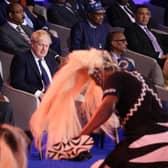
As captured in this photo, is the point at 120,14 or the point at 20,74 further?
the point at 120,14

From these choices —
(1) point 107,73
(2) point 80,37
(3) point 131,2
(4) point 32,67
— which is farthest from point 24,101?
(3) point 131,2

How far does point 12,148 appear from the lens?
1.88 m

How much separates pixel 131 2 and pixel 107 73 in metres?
6.05

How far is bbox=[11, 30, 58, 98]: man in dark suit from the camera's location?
18.1 ft

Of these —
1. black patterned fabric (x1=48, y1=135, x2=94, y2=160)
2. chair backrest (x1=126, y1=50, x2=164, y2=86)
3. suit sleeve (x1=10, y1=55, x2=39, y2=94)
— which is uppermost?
black patterned fabric (x1=48, y1=135, x2=94, y2=160)

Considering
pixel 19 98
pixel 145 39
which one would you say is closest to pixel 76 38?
pixel 145 39

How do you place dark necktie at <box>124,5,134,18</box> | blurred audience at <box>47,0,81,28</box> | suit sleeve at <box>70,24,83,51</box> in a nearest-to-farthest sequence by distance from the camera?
suit sleeve at <box>70,24,83,51</box>
blurred audience at <box>47,0,81,28</box>
dark necktie at <box>124,5,134,18</box>

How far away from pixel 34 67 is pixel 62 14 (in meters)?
1.96

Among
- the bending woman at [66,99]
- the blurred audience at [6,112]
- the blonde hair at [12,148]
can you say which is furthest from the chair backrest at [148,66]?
the blonde hair at [12,148]

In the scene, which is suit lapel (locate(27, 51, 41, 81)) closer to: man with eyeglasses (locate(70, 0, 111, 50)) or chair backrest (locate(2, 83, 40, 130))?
chair backrest (locate(2, 83, 40, 130))

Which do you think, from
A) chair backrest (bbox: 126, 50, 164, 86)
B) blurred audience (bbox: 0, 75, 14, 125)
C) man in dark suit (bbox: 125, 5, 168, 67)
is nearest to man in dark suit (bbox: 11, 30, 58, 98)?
blurred audience (bbox: 0, 75, 14, 125)

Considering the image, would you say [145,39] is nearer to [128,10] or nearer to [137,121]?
[128,10]

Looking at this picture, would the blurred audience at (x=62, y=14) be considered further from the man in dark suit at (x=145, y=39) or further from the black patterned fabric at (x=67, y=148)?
the black patterned fabric at (x=67, y=148)

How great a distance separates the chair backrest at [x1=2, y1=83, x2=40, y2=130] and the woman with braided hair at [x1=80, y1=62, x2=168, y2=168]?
264 cm
